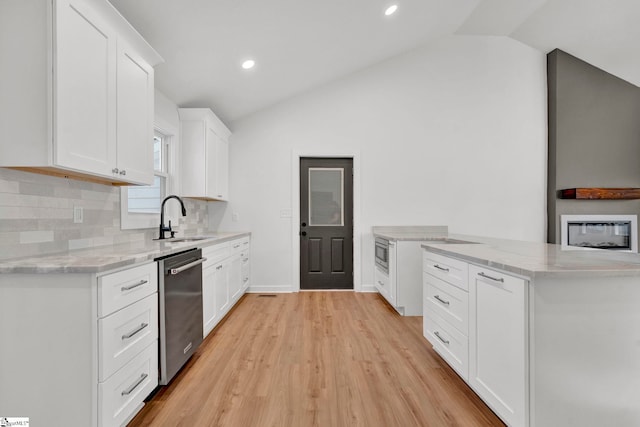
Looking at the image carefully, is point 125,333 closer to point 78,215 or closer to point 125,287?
point 125,287

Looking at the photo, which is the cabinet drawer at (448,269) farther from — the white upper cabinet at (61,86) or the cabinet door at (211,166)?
the cabinet door at (211,166)

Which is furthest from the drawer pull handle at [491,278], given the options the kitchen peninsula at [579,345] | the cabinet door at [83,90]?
the cabinet door at [83,90]

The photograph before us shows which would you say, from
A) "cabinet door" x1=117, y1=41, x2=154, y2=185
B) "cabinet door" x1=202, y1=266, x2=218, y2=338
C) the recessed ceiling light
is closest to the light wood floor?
"cabinet door" x1=202, y1=266, x2=218, y2=338

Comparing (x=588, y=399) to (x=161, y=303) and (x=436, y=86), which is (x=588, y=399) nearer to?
(x=161, y=303)

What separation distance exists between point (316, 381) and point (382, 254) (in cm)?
207

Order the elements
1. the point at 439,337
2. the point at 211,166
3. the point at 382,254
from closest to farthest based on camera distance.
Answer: the point at 439,337 → the point at 211,166 → the point at 382,254

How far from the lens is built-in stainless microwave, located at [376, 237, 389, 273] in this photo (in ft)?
11.9

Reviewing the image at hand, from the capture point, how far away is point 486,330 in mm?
1584

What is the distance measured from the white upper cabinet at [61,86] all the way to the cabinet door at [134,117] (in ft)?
0.13

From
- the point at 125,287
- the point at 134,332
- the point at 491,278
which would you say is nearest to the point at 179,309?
the point at 134,332

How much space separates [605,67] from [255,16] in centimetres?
501

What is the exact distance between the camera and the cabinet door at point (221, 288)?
2851 millimetres

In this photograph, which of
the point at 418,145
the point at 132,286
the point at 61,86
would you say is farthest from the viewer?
the point at 418,145

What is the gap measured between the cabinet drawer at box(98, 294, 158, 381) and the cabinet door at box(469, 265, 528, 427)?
1814 mm
